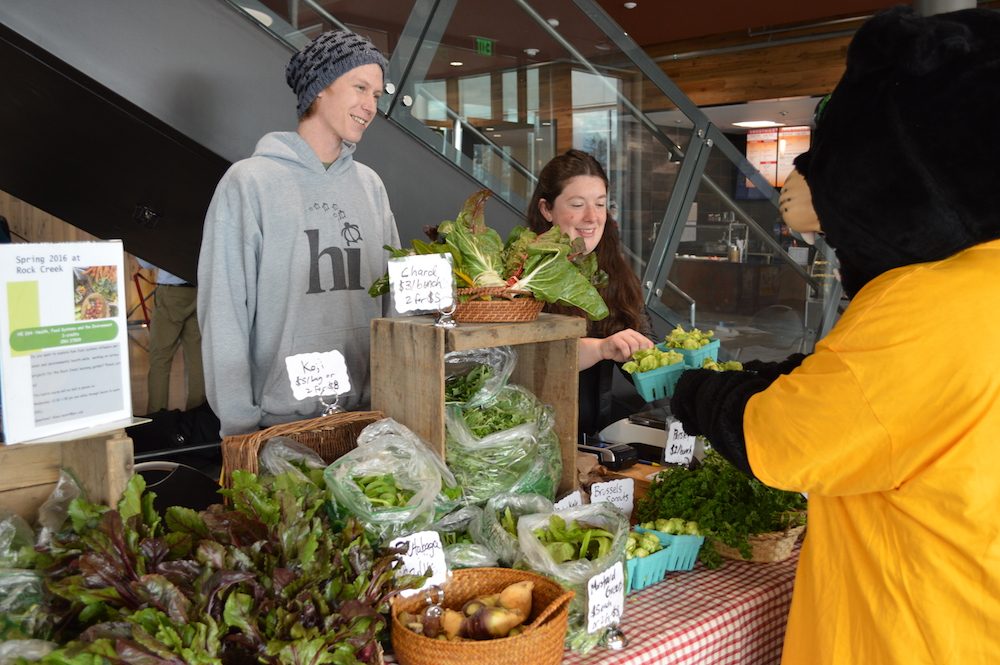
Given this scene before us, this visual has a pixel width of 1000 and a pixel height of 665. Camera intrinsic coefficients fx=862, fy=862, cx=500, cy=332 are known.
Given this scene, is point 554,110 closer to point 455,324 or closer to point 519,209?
point 519,209

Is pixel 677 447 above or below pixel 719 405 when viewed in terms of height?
below

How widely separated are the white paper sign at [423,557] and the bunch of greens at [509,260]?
57 cm

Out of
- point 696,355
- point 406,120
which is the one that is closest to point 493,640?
point 696,355

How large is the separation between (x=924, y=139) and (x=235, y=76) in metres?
2.67

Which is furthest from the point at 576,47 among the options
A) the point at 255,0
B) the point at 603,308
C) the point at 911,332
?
the point at 911,332

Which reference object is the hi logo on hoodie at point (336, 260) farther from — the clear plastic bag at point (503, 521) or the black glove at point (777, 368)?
the black glove at point (777, 368)

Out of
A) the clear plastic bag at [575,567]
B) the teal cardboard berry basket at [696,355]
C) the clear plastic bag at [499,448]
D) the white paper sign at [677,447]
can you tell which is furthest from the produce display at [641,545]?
the teal cardboard berry basket at [696,355]

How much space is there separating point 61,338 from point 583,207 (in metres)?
1.94

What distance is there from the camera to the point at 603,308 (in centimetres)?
196

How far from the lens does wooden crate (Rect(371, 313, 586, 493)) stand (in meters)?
1.76

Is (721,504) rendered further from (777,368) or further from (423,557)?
(423,557)

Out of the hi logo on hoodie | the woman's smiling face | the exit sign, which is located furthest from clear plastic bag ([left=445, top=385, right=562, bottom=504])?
the exit sign

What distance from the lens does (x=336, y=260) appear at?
246 centimetres

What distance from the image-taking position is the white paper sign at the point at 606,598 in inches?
61.0
